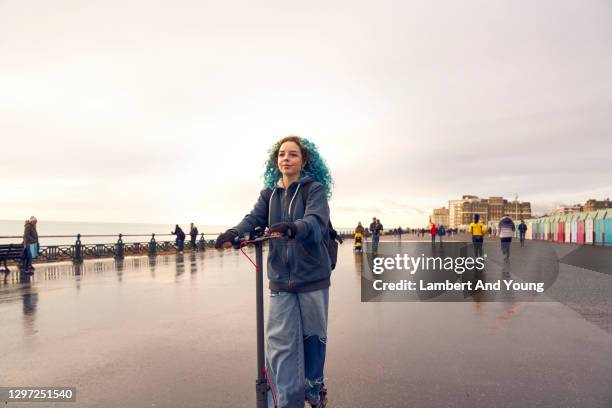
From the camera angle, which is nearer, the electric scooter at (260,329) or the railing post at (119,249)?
the electric scooter at (260,329)

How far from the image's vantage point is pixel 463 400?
3443 mm

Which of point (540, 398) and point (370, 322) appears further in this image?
point (370, 322)

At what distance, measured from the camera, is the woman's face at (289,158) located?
10.6ft

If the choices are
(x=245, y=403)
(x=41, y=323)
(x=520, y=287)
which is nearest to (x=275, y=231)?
(x=245, y=403)

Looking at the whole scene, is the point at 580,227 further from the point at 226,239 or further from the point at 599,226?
the point at 226,239

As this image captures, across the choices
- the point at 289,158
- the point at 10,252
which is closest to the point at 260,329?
the point at 289,158

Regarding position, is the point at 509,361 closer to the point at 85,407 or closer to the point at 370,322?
the point at 370,322

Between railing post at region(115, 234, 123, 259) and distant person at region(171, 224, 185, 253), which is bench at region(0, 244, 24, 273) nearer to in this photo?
railing post at region(115, 234, 123, 259)

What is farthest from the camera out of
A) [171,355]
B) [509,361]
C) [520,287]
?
[520,287]

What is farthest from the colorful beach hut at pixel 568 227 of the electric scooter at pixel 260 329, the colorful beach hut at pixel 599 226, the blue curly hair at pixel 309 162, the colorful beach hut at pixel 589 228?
the electric scooter at pixel 260 329

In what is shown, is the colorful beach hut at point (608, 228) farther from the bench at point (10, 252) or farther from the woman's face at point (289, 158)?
the bench at point (10, 252)

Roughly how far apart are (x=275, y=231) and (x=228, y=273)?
1209cm

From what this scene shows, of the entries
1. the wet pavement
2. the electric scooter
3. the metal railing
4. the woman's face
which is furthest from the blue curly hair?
the metal railing

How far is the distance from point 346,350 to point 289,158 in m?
2.75
